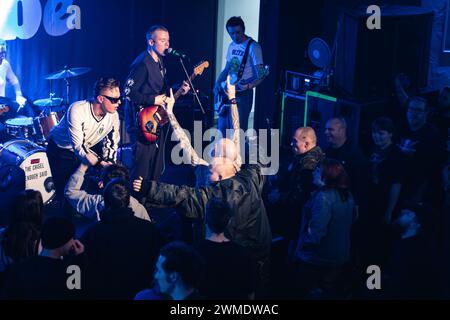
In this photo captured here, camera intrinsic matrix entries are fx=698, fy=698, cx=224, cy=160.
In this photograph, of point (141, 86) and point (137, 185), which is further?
point (141, 86)

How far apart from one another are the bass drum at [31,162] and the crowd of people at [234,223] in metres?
0.80

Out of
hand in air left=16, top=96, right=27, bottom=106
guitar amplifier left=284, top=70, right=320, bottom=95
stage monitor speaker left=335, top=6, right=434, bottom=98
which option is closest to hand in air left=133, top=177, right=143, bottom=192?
stage monitor speaker left=335, top=6, right=434, bottom=98

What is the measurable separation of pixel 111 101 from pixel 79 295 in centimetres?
250

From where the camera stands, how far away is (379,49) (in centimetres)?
698

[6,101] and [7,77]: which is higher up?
[7,77]

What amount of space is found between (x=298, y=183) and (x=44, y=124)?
3788 millimetres

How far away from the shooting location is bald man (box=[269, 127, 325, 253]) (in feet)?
16.7

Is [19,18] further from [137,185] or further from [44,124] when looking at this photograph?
[137,185]

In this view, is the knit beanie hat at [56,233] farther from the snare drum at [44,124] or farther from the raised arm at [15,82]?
the raised arm at [15,82]

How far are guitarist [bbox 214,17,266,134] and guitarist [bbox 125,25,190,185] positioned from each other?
3.52ft

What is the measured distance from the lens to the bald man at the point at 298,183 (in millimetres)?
5094

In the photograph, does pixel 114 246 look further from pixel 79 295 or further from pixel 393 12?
pixel 393 12

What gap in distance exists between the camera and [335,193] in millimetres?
4422

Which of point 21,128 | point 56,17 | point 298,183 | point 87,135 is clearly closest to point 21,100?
point 21,128
